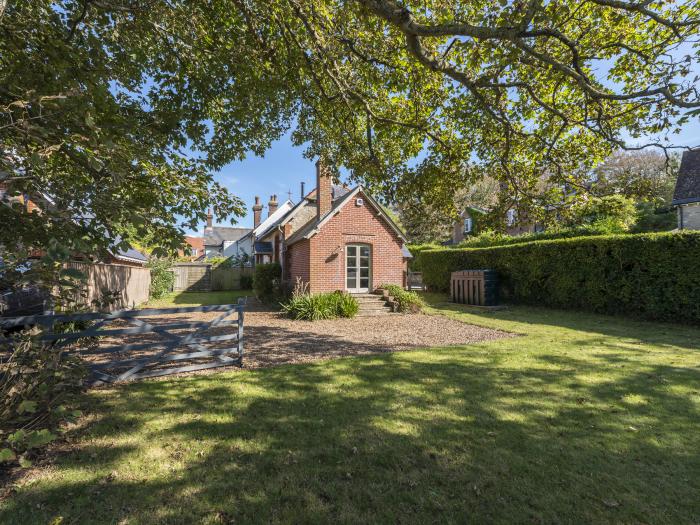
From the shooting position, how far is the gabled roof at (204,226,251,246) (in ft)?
177

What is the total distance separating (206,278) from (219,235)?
2902cm

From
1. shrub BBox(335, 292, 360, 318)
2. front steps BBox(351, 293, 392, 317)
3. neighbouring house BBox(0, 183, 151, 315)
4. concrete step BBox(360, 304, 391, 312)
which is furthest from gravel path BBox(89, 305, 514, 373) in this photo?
neighbouring house BBox(0, 183, 151, 315)

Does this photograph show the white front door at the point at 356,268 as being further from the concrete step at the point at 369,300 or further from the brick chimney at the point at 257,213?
the brick chimney at the point at 257,213

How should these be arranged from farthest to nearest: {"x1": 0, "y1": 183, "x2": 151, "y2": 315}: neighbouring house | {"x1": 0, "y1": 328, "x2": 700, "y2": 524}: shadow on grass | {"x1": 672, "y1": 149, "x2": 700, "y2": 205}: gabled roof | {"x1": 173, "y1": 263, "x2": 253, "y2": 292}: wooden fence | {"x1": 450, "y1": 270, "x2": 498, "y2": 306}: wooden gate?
{"x1": 173, "y1": 263, "x2": 253, "y2": 292}: wooden fence → {"x1": 672, "y1": 149, "x2": 700, "y2": 205}: gabled roof → {"x1": 450, "y1": 270, "x2": 498, "y2": 306}: wooden gate → {"x1": 0, "y1": 183, "x2": 151, "y2": 315}: neighbouring house → {"x1": 0, "y1": 328, "x2": 700, "y2": 524}: shadow on grass

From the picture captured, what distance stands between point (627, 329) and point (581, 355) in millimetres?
4292

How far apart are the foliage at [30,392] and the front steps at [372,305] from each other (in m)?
10.2

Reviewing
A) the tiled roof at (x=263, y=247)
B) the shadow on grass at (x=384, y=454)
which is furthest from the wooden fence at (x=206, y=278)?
the shadow on grass at (x=384, y=454)

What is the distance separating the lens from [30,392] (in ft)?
11.0

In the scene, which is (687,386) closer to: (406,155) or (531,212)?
(531,212)

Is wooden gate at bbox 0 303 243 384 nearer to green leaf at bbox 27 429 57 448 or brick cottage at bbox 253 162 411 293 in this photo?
green leaf at bbox 27 429 57 448

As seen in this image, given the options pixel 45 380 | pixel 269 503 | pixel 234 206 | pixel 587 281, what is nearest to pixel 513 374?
pixel 269 503

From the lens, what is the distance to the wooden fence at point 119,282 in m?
10.9

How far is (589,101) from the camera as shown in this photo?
5.48 m

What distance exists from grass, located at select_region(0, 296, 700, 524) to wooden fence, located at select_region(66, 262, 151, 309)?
6710 mm
